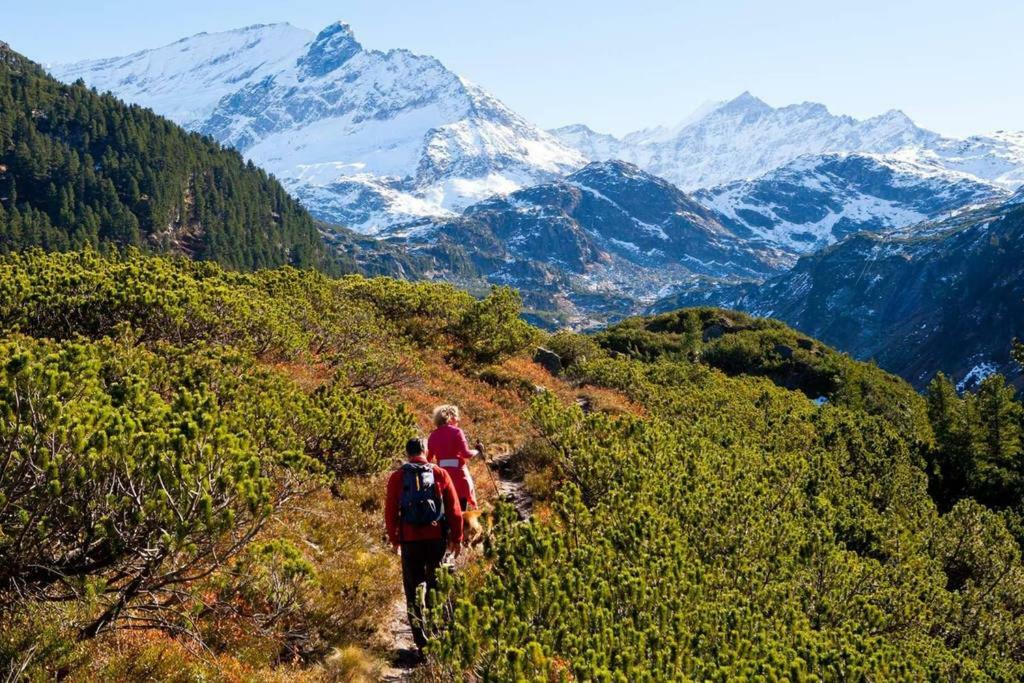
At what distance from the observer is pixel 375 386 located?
48.7ft

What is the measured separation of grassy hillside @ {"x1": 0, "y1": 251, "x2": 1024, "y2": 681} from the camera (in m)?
5.27

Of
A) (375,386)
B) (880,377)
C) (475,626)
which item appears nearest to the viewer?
(475,626)

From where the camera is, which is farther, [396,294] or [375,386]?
[396,294]

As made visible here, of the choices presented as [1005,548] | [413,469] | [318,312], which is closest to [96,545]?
[413,469]

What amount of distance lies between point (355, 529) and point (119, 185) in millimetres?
141806

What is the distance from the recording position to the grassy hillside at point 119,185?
372 ft

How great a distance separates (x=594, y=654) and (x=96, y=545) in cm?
399

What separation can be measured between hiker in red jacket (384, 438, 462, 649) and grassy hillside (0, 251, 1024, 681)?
0.55m

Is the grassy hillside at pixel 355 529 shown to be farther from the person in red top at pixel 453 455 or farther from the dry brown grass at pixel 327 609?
the person in red top at pixel 453 455

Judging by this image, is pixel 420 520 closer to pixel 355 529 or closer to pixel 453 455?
pixel 453 455

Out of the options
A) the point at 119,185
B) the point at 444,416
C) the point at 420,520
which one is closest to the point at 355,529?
the point at 444,416

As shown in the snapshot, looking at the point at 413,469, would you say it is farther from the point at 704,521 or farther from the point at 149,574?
the point at 704,521

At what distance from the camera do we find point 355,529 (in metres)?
9.39

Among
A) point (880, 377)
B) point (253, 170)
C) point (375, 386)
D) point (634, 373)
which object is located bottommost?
point (880, 377)
